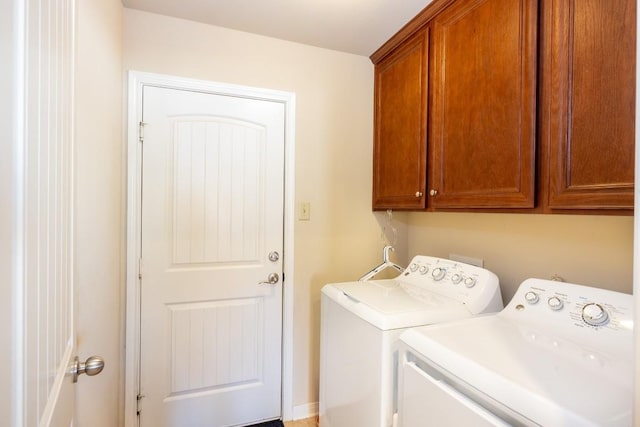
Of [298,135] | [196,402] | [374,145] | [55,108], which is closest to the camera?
[55,108]

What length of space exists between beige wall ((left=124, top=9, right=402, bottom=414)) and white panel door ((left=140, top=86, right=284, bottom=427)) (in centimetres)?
13

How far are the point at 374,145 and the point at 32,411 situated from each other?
1.99 metres

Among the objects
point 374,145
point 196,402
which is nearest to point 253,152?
point 374,145

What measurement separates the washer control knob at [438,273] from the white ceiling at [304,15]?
4.36 feet

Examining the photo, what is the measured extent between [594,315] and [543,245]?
18.4 inches

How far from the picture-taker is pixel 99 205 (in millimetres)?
1243

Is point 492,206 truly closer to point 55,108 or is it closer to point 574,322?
point 574,322

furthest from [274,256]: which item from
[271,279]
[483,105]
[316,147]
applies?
[483,105]

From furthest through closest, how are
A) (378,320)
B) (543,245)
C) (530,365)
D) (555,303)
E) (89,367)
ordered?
(543,245)
(378,320)
(555,303)
(530,365)
(89,367)

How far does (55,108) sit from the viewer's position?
581 mm

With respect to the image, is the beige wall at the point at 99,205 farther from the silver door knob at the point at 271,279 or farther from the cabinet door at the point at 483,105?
the cabinet door at the point at 483,105

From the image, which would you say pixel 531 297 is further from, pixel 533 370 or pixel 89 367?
pixel 89 367

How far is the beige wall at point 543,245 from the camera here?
1.15 m

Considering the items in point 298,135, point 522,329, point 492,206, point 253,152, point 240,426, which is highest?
point 298,135
